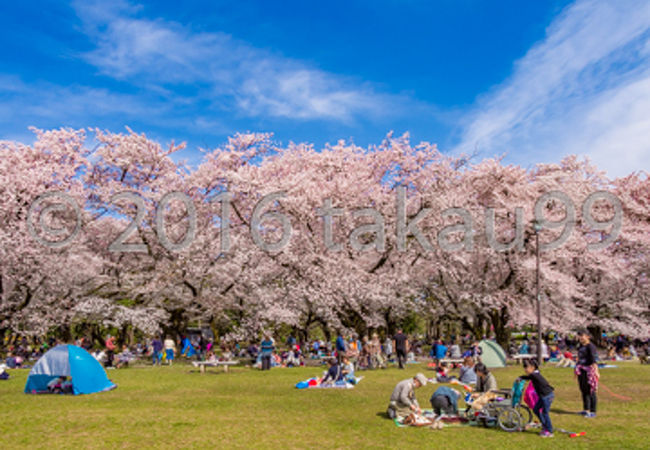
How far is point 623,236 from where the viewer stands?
97.5 ft

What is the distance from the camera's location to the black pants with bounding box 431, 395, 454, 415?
34.4 feet

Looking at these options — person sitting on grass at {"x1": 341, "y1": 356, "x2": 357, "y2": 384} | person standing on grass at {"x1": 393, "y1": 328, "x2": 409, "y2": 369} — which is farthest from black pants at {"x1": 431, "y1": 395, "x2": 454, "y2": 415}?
person standing on grass at {"x1": 393, "y1": 328, "x2": 409, "y2": 369}

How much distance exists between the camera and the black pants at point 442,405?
10.5m

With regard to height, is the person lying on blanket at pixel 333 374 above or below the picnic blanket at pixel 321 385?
above

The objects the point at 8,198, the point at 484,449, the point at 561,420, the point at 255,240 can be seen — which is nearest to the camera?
the point at 484,449

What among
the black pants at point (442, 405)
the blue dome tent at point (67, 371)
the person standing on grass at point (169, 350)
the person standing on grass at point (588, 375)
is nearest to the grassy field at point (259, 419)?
the person standing on grass at point (588, 375)

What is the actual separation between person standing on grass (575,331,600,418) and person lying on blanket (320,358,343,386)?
6946mm

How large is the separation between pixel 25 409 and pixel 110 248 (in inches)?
710

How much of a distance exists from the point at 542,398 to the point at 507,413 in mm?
756

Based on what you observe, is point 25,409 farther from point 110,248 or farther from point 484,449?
point 110,248

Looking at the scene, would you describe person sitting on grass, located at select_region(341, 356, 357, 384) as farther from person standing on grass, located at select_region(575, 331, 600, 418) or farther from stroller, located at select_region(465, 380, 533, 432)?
person standing on grass, located at select_region(575, 331, 600, 418)

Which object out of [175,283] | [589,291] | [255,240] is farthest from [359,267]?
[589,291]

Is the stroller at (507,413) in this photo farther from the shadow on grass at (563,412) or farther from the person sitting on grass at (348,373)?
the person sitting on grass at (348,373)

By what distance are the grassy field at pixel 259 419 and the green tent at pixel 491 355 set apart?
5.17 metres
